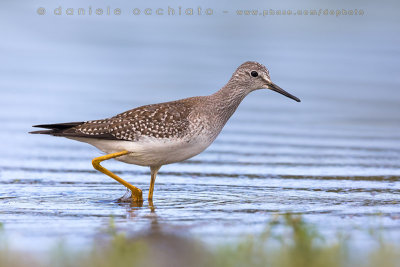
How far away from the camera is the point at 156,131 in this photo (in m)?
9.96

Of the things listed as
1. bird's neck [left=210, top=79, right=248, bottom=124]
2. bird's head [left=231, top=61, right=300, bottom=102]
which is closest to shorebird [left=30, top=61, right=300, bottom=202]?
bird's neck [left=210, top=79, right=248, bottom=124]

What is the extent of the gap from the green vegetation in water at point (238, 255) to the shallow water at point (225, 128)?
1.93ft

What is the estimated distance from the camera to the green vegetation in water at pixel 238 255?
595 centimetres

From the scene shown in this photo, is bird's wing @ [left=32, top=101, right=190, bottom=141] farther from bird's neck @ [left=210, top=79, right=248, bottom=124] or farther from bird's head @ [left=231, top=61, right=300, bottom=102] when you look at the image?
bird's head @ [left=231, top=61, right=300, bottom=102]

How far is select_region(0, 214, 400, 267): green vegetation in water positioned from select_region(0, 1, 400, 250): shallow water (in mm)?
589

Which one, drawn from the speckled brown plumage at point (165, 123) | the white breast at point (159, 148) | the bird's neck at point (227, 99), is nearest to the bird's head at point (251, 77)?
the bird's neck at point (227, 99)

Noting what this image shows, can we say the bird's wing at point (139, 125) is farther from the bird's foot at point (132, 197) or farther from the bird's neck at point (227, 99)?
the bird's foot at point (132, 197)

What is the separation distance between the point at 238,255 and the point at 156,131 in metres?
4.09

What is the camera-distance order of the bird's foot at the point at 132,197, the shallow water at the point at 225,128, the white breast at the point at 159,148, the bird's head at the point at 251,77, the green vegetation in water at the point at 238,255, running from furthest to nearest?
1. the bird's head at the point at 251,77
2. the bird's foot at the point at 132,197
3. the white breast at the point at 159,148
4. the shallow water at the point at 225,128
5. the green vegetation in water at the point at 238,255

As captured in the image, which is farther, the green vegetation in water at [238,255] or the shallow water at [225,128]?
the shallow water at [225,128]

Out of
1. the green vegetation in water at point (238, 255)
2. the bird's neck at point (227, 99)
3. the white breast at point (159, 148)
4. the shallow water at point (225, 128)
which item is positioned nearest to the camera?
the green vegetation in water at point (238, 255)

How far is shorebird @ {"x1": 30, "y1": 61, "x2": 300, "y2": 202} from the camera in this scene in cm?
990

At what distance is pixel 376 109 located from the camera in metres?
16.7

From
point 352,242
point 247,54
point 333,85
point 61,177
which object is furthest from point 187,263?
point 247,54
